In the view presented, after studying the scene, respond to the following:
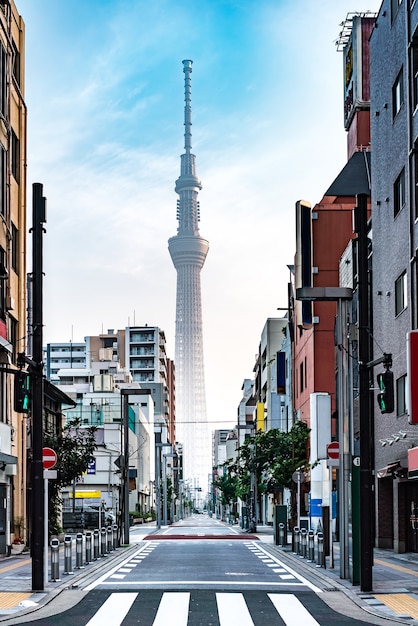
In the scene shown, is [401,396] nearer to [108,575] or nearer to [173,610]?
[108,575]

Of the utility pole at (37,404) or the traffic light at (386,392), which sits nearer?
the traffic light at (386,392)

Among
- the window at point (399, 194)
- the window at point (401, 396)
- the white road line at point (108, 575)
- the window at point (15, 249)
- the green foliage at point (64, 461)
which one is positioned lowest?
the white road line at point (108, 575)

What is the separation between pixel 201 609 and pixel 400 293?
2100cm

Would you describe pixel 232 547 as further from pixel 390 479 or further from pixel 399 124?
pixel 399 124

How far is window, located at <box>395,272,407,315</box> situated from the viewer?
36.8 m

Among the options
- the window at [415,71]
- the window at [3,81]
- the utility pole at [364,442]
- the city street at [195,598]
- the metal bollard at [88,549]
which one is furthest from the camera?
the window at [3,81]

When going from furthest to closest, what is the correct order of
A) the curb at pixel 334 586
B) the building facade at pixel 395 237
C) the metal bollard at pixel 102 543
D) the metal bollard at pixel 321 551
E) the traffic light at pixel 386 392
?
1. the building facade at pixel 395 237
2. the metal bollard at pixel 102 543
3. the metal bollard at pixel 321 551
4. the traffic light at pixel 386 392
5. the curb at pixel 334 586

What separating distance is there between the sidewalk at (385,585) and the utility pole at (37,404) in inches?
226

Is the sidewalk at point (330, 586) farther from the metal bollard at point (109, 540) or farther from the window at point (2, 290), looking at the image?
the window at point (2, 290)

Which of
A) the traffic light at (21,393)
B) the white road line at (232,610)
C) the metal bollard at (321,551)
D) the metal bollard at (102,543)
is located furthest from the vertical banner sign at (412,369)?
the metal bollard at (102,543)

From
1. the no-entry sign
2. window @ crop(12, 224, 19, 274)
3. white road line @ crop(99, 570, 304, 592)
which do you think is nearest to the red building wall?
window @ crop(12, 224, 19, 274)

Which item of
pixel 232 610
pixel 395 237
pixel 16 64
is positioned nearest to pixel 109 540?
pixel 395 237

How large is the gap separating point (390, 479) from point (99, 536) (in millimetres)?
12104

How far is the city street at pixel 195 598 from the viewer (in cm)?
1708
